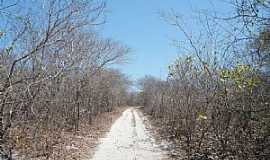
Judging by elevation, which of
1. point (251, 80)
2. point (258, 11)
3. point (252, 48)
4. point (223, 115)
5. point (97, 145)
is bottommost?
point (97, 145)

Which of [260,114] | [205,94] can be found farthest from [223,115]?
[260,114]

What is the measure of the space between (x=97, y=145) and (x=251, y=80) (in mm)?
9803

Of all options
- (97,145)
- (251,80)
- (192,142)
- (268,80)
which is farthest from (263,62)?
(97,145)

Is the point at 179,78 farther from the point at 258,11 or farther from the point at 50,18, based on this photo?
the point at 258,11

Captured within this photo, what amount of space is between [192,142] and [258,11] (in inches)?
372

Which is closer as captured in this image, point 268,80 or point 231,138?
point 268,80

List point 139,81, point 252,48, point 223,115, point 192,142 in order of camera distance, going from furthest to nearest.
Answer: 1. point 139,81
2. point 192,142
3. point 223,115
4. point 252,48

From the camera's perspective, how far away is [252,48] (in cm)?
862

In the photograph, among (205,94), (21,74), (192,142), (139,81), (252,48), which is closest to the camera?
(252,48)

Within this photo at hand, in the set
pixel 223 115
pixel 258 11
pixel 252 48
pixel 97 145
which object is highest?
pixel 258 11

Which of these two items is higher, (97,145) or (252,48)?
(252,48)

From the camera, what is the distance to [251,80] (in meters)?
7.87

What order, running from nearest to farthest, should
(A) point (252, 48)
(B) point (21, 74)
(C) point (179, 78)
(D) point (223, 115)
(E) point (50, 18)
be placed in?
(A) point (252, 48)
(E) point (50, 18)
(B) point (21, 74)
(D) point (223, 115)
(C) point (179, 78)

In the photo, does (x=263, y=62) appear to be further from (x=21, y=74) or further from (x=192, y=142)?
(x=192, y=142)
